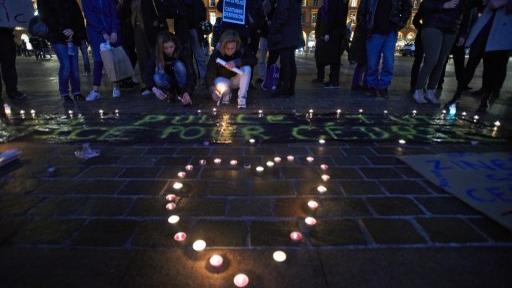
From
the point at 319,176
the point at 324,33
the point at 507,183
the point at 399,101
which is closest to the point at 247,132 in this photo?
the point at 319,176

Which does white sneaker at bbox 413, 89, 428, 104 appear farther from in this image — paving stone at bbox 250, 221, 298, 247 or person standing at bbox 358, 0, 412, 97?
paving stone at bbox 250, 221, 298, 247

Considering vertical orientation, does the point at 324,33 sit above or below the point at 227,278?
above

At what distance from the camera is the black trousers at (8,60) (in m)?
5.80

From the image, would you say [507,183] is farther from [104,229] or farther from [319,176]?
[104,229]

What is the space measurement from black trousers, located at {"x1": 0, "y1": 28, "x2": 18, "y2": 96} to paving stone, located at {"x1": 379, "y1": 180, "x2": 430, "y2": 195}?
6.46 metres

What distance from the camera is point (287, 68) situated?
5848 millimetres

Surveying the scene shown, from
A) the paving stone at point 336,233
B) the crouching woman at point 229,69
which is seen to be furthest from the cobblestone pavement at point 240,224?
the crouching woman at point 229,69

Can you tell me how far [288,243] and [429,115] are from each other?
3.84 metres

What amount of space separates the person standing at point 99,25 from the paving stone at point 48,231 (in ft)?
14.3

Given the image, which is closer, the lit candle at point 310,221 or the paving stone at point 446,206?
the lit candle at point 310,221

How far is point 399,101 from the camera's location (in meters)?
5.71

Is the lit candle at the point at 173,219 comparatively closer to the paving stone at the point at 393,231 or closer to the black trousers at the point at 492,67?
the paving stone at the point at 393,231

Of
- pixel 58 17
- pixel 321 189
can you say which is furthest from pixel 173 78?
pixel 321 189

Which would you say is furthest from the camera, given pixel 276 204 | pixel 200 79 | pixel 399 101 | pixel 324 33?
pixel 200 79
